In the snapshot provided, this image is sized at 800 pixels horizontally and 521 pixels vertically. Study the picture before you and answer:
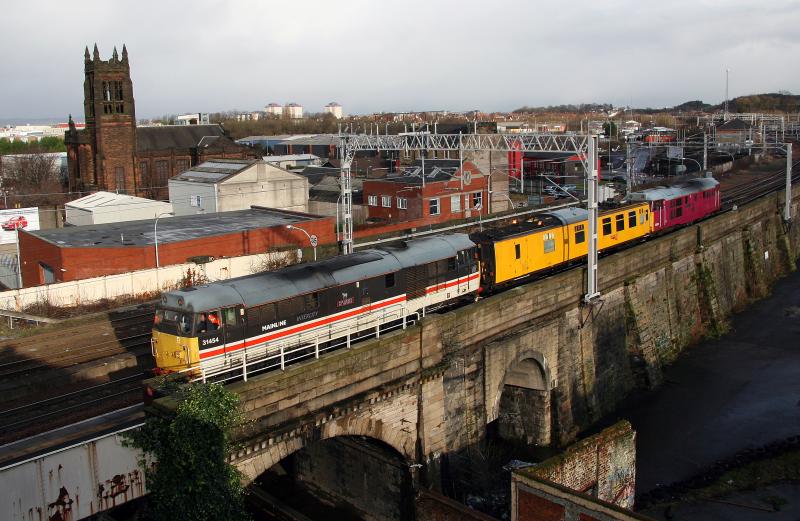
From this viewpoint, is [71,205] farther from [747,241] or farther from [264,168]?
[747,241]

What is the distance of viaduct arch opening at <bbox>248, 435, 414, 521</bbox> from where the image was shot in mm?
24281

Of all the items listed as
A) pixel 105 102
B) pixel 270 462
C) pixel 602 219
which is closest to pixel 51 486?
pixel 270 462

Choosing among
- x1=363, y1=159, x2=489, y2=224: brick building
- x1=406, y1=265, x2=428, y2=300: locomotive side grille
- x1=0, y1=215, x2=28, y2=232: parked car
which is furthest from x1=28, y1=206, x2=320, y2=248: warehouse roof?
x1=406, y1=265, x2=428, y2=300: locomotive side grille

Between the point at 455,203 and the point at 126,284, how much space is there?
29.8 meters

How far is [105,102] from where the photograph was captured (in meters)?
70.7

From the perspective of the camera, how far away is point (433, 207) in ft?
192

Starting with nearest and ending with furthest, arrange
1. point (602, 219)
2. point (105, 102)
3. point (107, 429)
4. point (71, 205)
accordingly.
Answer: point (107, 429) → point (602, 219) → point (71, 205) → point (105, 102)

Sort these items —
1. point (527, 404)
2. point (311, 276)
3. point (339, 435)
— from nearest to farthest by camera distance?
point (339, 435) → point (311, 276) → point (527, 404)

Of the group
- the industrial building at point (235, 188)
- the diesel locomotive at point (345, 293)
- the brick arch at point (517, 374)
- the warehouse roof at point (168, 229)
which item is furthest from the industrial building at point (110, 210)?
the brick arch at point (517, 374)

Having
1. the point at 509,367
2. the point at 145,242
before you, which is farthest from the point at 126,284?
the point at 509,367

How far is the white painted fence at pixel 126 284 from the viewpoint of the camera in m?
36.2

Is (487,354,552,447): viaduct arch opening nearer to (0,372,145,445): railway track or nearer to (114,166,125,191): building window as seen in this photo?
(0,372,145,445): railway track

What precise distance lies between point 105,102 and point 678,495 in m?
63.4

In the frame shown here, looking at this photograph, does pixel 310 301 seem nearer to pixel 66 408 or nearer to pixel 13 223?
pixel 66 408
